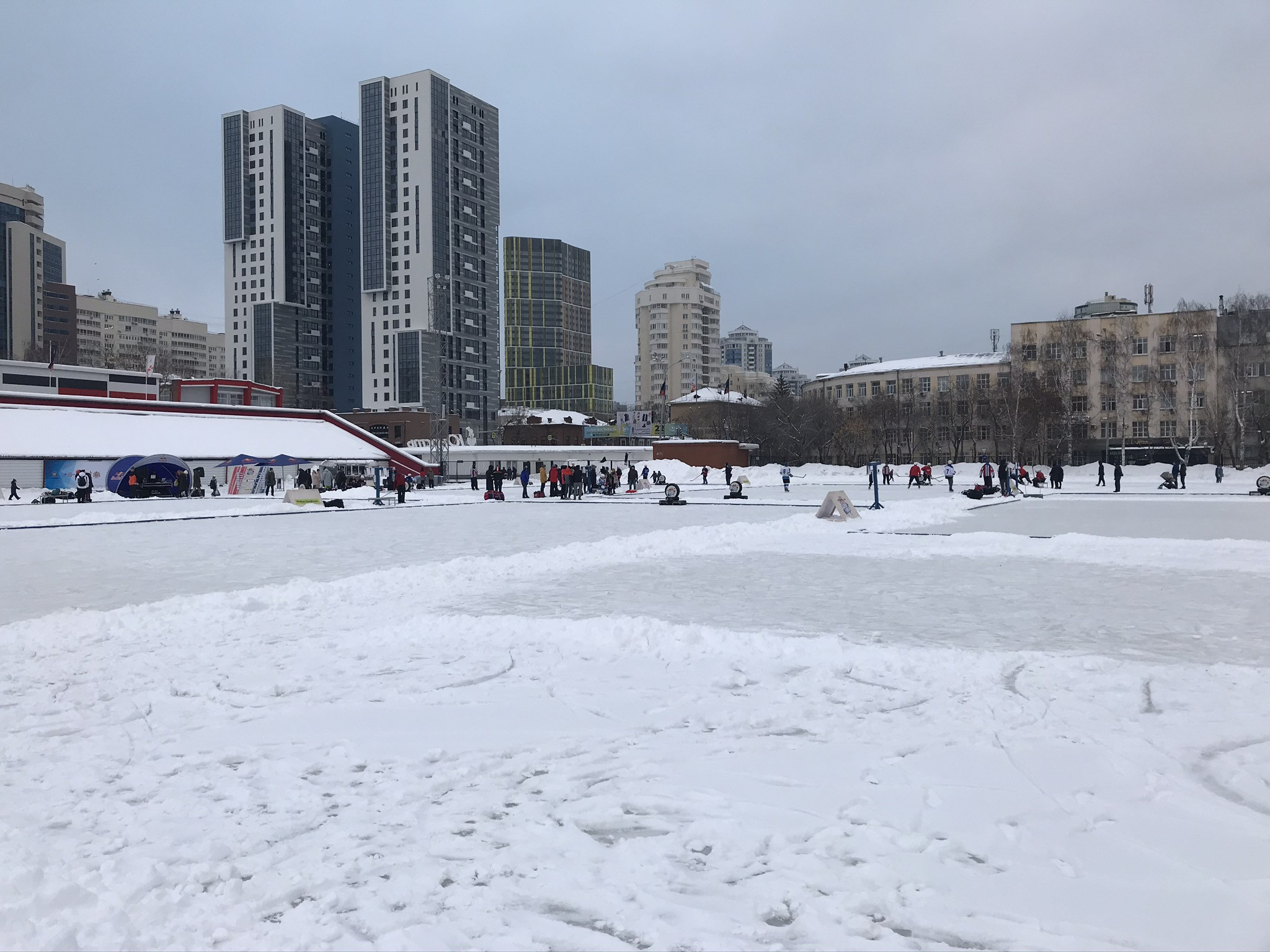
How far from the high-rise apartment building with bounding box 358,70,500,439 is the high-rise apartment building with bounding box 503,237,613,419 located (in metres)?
39.0

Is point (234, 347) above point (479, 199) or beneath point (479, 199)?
beneath

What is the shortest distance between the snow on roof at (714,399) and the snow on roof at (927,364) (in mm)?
11878

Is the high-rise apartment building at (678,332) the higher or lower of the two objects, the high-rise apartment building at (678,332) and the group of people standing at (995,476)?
the higher

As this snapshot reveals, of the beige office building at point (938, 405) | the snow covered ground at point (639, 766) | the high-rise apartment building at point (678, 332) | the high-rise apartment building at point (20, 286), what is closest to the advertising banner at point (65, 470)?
the snow covered ground at point (639, 766)

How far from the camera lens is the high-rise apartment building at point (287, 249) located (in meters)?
120

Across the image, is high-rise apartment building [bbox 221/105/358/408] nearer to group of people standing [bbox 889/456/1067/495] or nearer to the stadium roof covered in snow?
the stadium roof covered in snow

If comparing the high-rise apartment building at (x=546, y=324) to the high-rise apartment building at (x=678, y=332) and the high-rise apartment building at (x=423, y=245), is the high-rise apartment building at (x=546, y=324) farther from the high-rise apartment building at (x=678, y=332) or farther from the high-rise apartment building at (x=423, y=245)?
the high-rise apartment building at (x=423, y=245)

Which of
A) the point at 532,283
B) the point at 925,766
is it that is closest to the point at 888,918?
the point at 925,766

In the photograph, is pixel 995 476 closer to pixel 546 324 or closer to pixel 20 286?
pixel 546 324

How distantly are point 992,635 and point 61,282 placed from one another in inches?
7787

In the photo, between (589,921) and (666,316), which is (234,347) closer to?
(666,316)

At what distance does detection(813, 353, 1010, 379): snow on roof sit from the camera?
88.6 metres

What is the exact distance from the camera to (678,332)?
570 feet

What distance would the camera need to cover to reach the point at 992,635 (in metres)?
7.73
